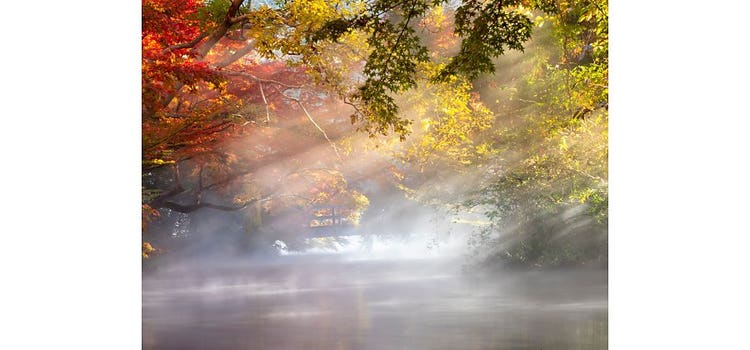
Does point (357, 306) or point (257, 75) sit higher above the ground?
point (257, 75)

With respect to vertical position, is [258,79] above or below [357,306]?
above

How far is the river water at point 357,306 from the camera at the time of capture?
4.41 m

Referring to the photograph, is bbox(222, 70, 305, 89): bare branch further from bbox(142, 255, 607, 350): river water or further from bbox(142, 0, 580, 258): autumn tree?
bbox(142, 255, 607, 350): river water

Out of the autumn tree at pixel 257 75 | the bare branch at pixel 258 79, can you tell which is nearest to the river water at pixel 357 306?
the autumn tree at pixel 257 75

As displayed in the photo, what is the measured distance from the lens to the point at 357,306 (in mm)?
4543

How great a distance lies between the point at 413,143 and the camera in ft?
15.1

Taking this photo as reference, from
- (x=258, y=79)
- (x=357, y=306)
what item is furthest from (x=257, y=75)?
(x=357, y=306)

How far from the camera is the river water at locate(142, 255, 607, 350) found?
4.41 meters

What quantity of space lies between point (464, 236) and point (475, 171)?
415 millimetres

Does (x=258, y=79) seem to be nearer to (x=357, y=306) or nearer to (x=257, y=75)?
(x=257, y=75)

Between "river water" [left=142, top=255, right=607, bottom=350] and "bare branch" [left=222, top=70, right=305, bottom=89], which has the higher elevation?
"bare branch" [left=222, top=70, right=305, bottom=89]

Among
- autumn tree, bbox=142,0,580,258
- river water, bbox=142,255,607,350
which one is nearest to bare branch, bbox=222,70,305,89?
autumn tree, bbox=142,0,580,258
